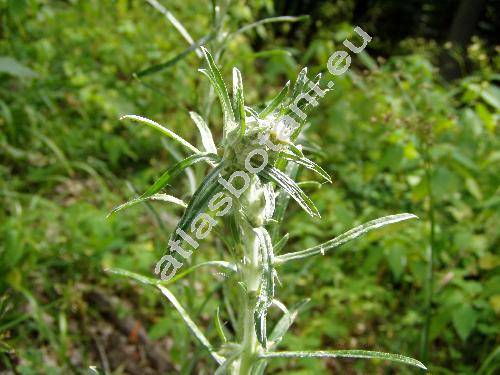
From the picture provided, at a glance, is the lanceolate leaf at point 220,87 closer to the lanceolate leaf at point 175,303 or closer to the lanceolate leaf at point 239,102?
the lanceolate leaf at point 239,102

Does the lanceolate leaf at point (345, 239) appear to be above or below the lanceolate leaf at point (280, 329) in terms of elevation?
above

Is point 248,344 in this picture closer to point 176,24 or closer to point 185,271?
point 185,271

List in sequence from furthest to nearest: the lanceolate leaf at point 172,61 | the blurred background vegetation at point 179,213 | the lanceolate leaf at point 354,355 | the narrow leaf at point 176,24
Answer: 1. the blurred background vegetation at point 179,213
2. the narrow leaf at point 176,24
3. the lanceolate leaf at point 172,61
4. the lanceolate leaf at point 354,355

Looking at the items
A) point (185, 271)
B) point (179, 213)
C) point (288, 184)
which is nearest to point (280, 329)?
point (185, 271)

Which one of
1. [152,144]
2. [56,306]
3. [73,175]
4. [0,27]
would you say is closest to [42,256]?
[56,306]

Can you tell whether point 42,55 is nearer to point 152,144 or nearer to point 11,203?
point 152,144

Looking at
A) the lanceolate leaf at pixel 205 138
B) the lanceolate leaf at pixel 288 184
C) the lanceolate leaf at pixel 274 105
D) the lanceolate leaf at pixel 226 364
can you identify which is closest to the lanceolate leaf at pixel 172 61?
the lanceolate leaf at pixel 205 138

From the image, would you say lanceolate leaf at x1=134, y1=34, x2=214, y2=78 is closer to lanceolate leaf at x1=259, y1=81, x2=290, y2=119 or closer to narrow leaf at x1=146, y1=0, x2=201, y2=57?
narrow leaf at x1=146, y1=0, x2=201, y2=57

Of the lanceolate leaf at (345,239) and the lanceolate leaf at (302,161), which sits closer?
the lanceolate leaf at (302,161)
